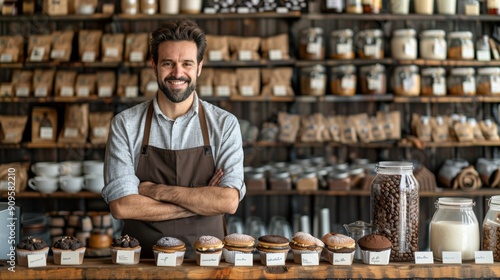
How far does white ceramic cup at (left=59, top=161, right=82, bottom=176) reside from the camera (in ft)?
14.8

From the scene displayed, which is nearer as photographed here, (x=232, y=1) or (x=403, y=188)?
(x=403, y=188)

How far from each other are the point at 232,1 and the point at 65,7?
1.07m

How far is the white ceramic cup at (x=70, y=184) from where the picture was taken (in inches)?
175

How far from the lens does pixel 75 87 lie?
15.0 ft

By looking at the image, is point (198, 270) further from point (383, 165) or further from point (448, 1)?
point (448, 1)

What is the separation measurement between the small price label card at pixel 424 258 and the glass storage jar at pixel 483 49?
276 cm

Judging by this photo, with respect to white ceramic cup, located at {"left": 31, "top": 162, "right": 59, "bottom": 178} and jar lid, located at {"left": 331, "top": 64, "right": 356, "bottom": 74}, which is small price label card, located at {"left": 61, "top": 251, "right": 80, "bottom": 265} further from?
jar lid, located at {"left": 331, "top": 64, "right": 356, "bottom": 74}

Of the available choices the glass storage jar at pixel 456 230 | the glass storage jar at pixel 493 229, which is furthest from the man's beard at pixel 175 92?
the glass storage jar at pixel 493 229

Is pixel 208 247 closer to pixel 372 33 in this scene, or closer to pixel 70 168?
pixel 70 168

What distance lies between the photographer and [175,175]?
2512 millimetres

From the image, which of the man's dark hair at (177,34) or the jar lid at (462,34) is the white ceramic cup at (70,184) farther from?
the jar lid at (462,34)

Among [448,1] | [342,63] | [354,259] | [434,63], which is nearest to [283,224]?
[342,63]

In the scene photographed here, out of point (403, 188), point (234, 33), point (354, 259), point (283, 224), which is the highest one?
point (234, 33)

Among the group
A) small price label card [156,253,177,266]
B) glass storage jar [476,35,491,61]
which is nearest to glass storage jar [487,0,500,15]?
glass storage jar [476,35,491,61]
